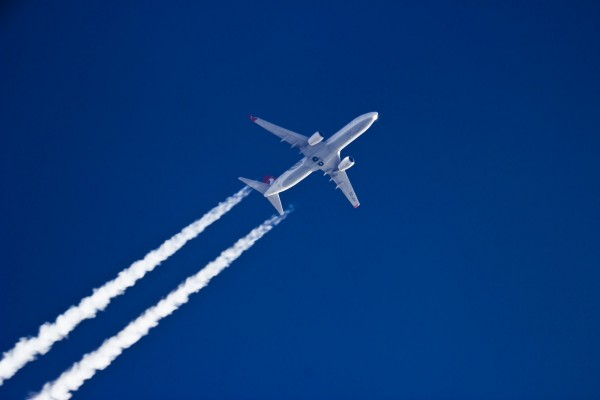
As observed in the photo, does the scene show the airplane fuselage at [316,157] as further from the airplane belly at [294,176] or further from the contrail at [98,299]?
the contrail at [98,299]

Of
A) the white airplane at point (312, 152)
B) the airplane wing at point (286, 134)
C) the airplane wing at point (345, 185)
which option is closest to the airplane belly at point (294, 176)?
the white airplane at point (312, 152)

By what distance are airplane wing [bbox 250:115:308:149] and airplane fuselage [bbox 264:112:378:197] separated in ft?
3.44

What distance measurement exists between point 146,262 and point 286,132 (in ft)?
74.6

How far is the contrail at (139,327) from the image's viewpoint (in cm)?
6769

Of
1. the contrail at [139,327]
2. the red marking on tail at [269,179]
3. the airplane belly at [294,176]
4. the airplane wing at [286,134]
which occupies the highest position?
the airplane wing at [286,134]

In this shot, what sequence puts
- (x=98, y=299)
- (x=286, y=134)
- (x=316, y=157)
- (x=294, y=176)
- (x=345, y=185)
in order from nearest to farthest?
(x=98, y=299) → (x=294, y=176) → (x=316, y=157) → (x=286, y=134) → (x=345, y=185)

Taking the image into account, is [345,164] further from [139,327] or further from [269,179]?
[139,327]

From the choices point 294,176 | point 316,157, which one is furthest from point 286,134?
point 294,176

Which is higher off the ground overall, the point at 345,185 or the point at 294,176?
the point at 345,185

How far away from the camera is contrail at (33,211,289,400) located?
2665 inches

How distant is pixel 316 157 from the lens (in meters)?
78.4

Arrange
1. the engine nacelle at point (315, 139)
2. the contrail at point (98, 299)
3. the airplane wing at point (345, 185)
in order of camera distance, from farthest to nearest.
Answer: the airplane wing at point (345, 185) < the engine nacelle at point (315, 139) < the contrail at point (98, 299)

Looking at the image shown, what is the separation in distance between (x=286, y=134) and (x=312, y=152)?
3855mm

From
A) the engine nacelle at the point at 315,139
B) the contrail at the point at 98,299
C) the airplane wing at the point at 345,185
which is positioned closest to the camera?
the contrail at the point at 98,299
